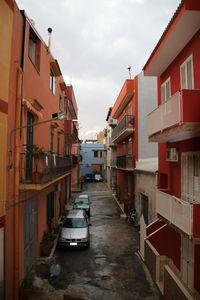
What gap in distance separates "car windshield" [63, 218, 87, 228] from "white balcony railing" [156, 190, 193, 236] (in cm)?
664

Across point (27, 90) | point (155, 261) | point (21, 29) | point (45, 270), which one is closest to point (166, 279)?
point (155, 261)

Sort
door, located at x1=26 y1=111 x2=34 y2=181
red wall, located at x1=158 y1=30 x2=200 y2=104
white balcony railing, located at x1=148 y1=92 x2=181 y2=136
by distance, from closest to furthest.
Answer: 1. white balcony railing, located at x1=148 y1=92 x2=181 y2=136
2. red wall, located at x1=158 y1=30 x2=200 y2=104
3. door, located at x1=26 y1=111 x2=34 y2=181

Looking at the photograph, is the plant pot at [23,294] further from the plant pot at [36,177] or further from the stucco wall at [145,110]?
the stucco wall at [145,110]

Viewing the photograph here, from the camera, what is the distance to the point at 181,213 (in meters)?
6.74

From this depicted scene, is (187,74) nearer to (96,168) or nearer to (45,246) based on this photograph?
(45,246)

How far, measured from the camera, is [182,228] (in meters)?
6.57

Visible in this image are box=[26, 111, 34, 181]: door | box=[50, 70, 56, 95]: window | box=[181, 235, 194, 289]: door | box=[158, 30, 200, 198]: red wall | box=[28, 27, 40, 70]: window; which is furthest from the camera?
box=[50, 70, 56, 95]: window

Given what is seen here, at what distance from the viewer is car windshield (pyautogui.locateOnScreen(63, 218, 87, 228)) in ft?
46.2

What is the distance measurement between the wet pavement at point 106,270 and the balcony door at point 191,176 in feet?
12.5

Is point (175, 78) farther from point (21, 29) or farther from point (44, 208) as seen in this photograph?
point (44, 208)

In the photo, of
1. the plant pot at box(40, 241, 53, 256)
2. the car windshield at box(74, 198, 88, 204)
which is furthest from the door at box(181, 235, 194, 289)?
the car windshield at box(74, 198, 88, 204)

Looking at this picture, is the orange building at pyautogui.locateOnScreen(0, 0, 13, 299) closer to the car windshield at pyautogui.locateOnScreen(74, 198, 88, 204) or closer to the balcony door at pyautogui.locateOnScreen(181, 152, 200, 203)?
the balcony door at pyautogui.locateOnScreen(181, 152, 200, 203)

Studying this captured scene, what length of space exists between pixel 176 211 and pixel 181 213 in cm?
36

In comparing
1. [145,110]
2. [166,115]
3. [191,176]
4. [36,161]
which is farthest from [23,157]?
[145,110]
